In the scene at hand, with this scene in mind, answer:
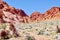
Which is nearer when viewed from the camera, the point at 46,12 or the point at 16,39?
the point at 16,39

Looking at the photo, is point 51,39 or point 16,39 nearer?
point 16,39

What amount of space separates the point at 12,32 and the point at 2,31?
70cm

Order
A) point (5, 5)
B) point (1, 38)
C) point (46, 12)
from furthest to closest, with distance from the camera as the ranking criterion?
1. point (46, 12)
2. point (5, 5)
3. point (1, 38)

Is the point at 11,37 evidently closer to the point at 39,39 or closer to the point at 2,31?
the point at 2,31

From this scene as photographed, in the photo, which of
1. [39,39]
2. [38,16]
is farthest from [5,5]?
[39,39]

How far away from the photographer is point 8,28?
12.9 m

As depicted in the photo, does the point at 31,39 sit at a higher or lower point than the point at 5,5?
lower

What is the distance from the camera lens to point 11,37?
12.6 m

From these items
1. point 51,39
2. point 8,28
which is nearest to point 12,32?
point 8,28

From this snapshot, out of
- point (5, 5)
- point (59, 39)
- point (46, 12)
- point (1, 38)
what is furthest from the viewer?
point (46, 12)

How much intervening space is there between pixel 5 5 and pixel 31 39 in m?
45.8

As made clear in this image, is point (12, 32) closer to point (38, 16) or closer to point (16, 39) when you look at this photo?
point (16, 39)

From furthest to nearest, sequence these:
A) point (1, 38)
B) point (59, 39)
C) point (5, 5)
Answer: point (5, 5) → point (59, 39) → point (1, 38)

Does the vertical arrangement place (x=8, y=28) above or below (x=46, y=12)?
below
